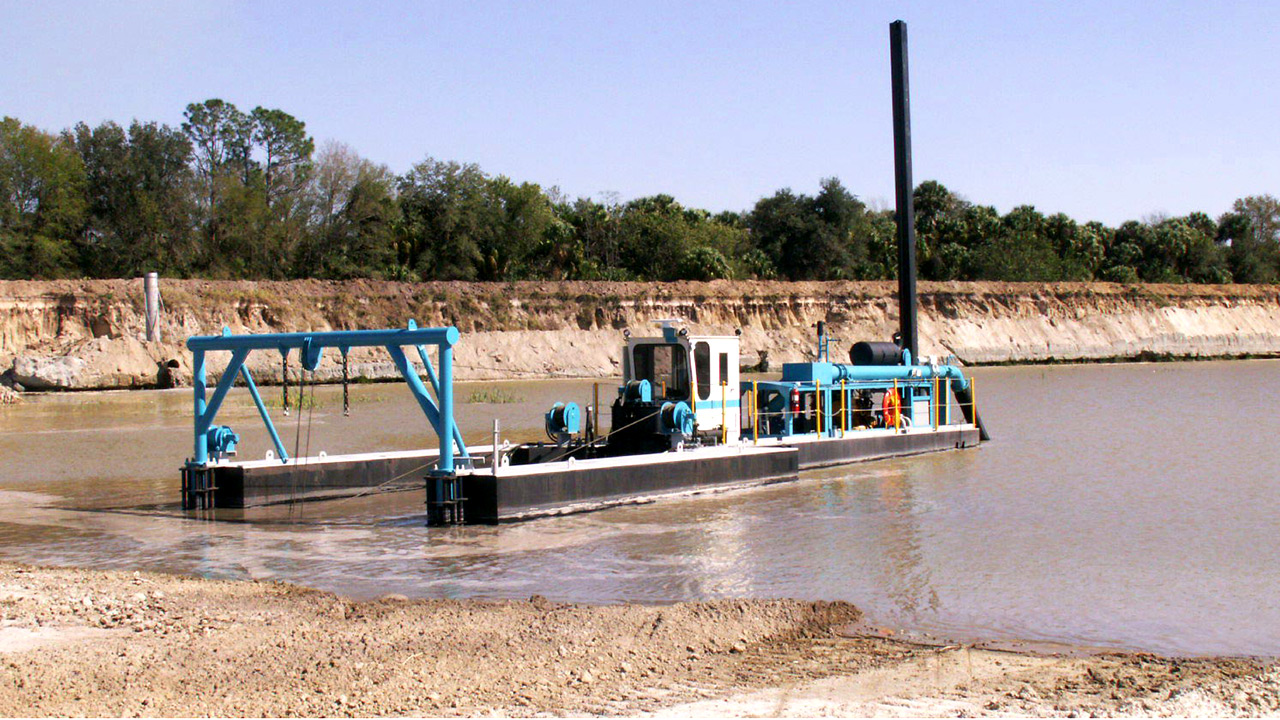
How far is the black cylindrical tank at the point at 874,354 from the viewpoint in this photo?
21.3m

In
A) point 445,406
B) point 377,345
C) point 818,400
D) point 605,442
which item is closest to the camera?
point 377,345

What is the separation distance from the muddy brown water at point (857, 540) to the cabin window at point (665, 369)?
1759mm

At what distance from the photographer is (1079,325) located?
217 feet

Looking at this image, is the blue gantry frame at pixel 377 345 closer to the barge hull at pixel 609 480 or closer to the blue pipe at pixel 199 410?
the blue pipe at pixel 199 410

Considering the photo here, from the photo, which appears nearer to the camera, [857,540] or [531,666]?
[531,666]

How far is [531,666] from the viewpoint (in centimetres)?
696

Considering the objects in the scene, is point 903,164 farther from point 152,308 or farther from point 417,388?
point 152,308

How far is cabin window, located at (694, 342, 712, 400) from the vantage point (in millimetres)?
16547

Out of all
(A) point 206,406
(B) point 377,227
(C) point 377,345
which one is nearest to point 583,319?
(B) point 377,227

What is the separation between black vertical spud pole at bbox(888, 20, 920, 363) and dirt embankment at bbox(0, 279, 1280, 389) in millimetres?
9768

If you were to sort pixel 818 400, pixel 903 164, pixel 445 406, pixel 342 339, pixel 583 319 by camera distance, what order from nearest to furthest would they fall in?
pixel 445 406 < pixel 342 339 < pixel 818 400 < pixel 903 164 < pixel 583 319

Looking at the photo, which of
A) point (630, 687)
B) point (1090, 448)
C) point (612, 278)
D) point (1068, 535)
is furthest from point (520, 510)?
point (612, 278)

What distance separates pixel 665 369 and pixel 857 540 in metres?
5.05

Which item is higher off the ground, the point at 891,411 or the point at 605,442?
the point at 891,411
